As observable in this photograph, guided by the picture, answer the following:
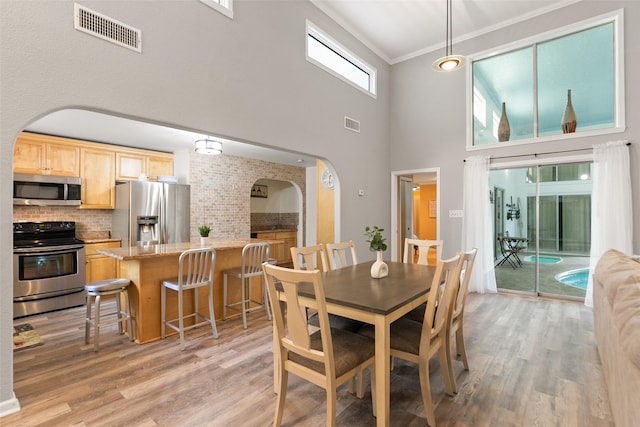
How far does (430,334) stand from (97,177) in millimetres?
5763

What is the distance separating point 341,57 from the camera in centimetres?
526

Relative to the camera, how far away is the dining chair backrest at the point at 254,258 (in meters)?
3.78

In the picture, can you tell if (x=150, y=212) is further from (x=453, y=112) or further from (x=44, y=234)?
(x=453, y=112)

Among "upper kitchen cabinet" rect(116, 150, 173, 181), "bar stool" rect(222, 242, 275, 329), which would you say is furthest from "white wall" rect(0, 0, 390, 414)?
"upper kitchen cabinet" rect(116, 150, 173, 181)

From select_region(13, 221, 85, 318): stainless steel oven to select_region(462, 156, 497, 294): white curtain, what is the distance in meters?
6.25

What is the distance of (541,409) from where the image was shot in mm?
2107

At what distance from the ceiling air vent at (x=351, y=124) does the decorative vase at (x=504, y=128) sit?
2.39 meters

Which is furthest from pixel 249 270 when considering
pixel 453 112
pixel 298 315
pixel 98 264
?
pixel 453 112

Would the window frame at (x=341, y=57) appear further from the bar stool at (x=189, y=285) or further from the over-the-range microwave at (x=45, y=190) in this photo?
the over-the-range microwave at (x=45, y=190)

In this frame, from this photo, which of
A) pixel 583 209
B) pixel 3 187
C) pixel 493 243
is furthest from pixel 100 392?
pixel 583 209

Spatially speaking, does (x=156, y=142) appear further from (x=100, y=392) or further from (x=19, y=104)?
(x=100, y=392)

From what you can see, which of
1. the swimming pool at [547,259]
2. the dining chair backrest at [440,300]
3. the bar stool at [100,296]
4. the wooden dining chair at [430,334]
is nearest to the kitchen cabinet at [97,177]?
the bar stool at [100,296]

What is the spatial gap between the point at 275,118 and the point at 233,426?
3.30 meters

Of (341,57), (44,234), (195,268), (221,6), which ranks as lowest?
(195,268)
